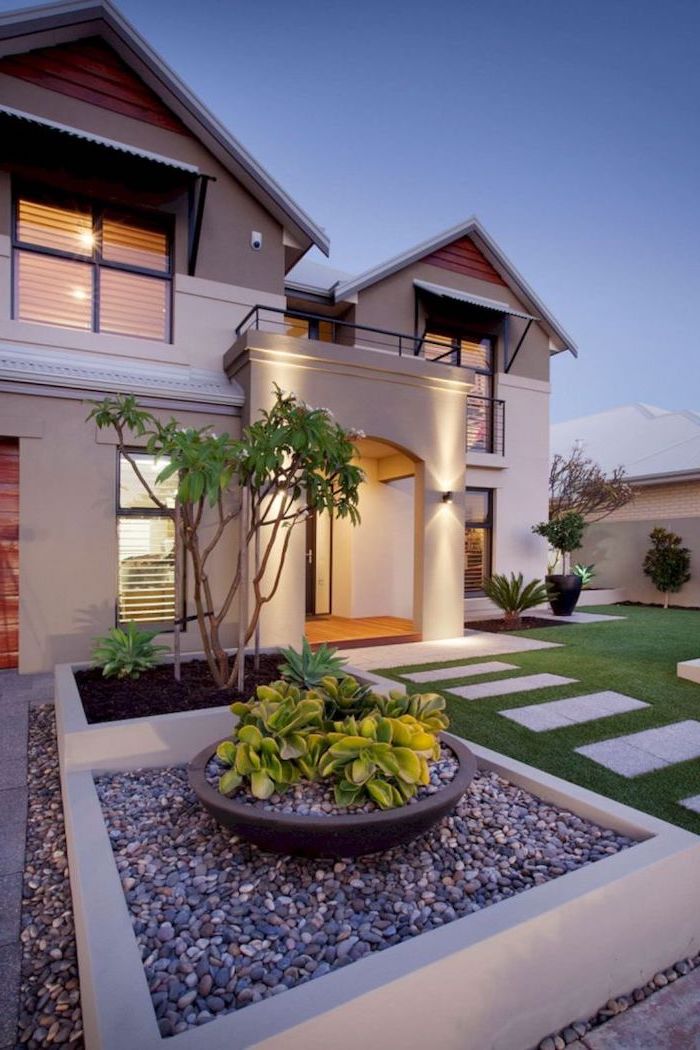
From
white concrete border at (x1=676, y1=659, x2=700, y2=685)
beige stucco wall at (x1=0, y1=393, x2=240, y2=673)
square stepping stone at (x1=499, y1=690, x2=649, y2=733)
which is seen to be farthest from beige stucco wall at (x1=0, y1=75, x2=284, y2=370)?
white concrete border at (x1=676, y1=659, x2=700, y2=685)

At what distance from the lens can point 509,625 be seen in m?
10.3

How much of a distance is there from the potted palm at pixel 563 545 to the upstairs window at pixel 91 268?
7781mm

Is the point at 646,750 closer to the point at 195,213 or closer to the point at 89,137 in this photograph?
the point at 195,213

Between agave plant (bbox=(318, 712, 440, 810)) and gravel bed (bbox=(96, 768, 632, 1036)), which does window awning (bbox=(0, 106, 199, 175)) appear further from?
agave plant (bbox=(318, 712, 440, 810))

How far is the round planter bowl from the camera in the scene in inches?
85.4

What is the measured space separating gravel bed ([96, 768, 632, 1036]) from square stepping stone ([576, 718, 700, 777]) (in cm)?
132

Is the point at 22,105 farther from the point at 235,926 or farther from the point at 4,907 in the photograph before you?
the point at 235,926

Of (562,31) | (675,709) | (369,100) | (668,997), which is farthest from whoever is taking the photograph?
(369,100)

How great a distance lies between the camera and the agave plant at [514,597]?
10125 mm

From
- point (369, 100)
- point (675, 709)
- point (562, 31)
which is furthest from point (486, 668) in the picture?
point (369, 100)

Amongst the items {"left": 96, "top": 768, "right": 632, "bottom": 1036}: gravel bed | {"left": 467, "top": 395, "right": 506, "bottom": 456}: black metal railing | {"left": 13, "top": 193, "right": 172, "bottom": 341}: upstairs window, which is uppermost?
{"left": 13, "top": 193, "right": 172, "bottom": 341}: upstairs window

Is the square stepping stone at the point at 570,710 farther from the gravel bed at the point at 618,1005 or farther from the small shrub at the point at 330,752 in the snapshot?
the gravel bed at the point at 618,1005

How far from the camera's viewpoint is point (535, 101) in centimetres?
1382

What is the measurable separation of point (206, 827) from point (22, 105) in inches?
328
